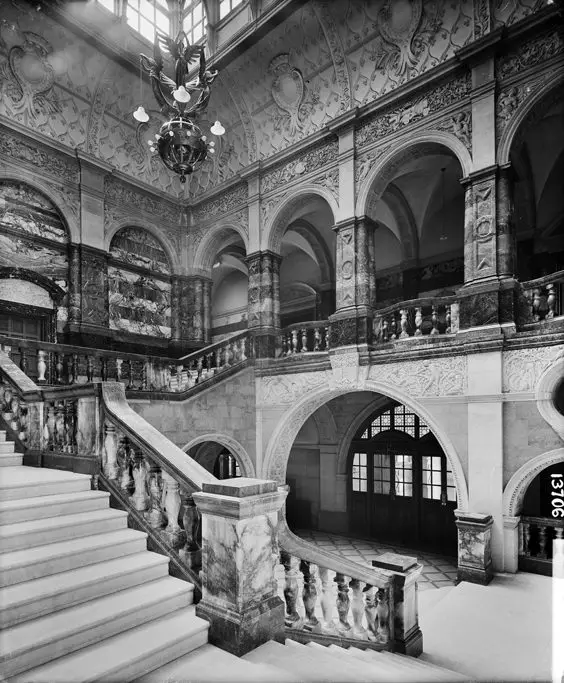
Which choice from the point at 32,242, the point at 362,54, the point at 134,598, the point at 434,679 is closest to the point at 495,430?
the point at 434,679

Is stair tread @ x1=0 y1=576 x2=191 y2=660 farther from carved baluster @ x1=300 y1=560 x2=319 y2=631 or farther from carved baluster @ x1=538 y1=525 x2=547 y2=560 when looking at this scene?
carved baluster @ x1=538 y1=525 x2=547 y2=560

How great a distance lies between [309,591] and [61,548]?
193 cm

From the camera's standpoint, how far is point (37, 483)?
3756mm

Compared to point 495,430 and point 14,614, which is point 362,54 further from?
point 14,614

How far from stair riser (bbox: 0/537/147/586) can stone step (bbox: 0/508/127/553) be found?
27 cm

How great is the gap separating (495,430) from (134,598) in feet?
18.2

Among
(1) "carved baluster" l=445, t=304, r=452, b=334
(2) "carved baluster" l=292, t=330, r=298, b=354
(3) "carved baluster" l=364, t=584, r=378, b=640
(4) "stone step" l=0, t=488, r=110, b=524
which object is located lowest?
(3) "carved baluster" l=364, t=584, r=378, b=640

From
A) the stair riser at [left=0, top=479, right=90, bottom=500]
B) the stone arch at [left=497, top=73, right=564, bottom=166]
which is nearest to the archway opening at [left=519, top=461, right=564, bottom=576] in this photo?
the stone arch at [left=497, top=73, right=564, bottom=166]

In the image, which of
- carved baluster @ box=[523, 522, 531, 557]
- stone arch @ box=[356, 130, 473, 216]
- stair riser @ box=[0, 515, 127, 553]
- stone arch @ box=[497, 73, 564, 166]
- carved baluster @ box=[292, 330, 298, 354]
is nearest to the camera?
stair riser @ box=[0, 515, 127, 553]

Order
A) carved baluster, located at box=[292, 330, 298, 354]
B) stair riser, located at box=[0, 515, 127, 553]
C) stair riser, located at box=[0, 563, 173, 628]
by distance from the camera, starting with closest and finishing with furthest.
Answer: stair riser, located at box=[0, 563, 173, 628] < stair riser, located at box=[0, 515, 127, 553] < carved baluster, located at box=[292, 330, 298, 354]

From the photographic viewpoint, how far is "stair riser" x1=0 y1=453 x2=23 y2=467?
187 inches

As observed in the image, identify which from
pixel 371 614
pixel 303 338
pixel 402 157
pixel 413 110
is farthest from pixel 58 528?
pixel 413 110

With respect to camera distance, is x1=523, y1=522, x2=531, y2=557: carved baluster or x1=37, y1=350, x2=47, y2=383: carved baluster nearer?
x1=523, y1=522, x2=531, y2=557: carved baluster

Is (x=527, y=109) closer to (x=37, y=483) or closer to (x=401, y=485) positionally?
(x=37, y=483)
